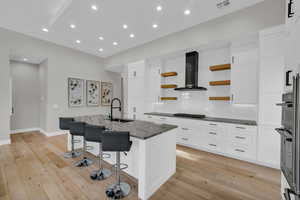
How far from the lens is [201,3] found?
9.47 ft

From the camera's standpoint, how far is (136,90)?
17.4 feet

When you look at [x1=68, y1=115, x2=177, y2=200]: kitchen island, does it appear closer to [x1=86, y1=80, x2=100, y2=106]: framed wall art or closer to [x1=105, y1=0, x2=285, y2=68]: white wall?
[x1=105, y1=0, x2=285, y2=68]: white wall

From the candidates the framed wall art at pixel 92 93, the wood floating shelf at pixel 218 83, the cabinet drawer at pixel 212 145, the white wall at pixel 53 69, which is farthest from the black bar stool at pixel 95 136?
the framed wall art at pixel 92 93

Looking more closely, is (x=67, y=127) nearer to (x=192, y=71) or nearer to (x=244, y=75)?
(x=192, y=71)

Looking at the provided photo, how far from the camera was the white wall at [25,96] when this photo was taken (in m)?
5.17

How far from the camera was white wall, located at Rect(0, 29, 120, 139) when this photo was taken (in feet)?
13.3

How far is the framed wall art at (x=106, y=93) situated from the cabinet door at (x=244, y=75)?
5593 millimetres

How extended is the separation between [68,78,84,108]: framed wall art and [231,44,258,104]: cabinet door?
5812mm

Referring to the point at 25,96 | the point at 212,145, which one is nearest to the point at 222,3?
the point at 212,145

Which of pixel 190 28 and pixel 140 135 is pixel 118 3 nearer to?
pixel 190 28

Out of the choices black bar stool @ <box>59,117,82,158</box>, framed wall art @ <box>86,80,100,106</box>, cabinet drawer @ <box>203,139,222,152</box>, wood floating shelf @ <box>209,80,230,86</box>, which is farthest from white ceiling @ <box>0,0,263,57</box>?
cabinet drawer @ <box>203,139,222,152</box>

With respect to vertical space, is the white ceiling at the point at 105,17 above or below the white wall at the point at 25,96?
above

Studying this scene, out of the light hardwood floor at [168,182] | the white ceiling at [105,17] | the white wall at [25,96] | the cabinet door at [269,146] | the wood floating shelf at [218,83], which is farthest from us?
the white wall at [25,96]

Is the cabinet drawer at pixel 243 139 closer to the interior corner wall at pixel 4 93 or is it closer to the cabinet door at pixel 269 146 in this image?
the cabinet door at pixel 269 146
